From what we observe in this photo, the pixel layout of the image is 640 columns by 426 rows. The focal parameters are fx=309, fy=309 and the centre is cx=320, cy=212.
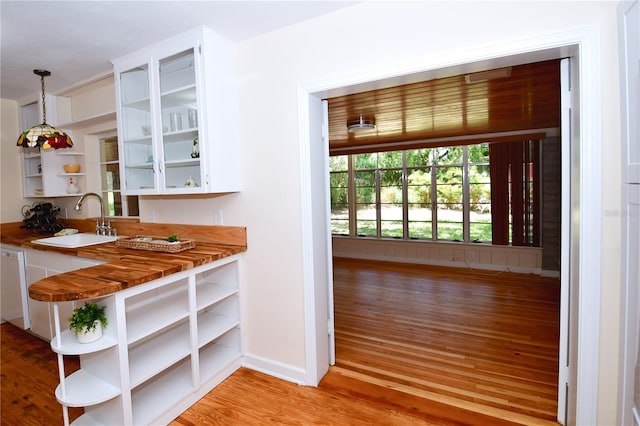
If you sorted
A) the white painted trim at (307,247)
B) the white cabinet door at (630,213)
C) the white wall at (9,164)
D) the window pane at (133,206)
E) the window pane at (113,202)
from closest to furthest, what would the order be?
1. the white cabinet door at (630,213)
2. the white painted trim at (307,247)
3. the window pane at (133,206)
4. the window pane at (113,202)
5. the white wall at (9,164)

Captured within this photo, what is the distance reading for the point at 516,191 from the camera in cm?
519

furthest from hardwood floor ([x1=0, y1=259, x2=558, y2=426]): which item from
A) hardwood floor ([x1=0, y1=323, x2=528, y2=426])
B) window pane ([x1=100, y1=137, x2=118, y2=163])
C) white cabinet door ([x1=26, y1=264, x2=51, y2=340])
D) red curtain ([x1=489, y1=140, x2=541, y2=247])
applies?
window pane ([x1=100, y1=137, x2=118, y2=163])

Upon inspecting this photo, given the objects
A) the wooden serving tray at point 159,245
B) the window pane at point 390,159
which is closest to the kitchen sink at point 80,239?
the wooden serving tray at point 159,245

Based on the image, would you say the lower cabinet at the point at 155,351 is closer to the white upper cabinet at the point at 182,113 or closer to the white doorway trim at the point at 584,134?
the white upper cabinet at the point at 182,113

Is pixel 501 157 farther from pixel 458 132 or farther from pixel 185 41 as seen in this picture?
pixel 185 41

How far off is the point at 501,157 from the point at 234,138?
186 inches

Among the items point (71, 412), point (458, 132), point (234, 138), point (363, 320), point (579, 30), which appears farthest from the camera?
point (458, 132)

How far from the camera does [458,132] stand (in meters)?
5.16

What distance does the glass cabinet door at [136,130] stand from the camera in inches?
98.0

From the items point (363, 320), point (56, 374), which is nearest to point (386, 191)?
point (363, 320)

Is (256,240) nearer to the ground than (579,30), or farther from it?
nearer to the ground

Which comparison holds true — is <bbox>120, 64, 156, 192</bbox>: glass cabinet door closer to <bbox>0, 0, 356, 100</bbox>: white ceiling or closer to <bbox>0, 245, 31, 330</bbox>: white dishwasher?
<bbox>0, 0, 356, 100</bbox>: white ceiling

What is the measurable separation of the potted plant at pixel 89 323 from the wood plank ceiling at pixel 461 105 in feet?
8.27

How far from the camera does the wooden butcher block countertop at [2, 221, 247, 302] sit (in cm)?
149
